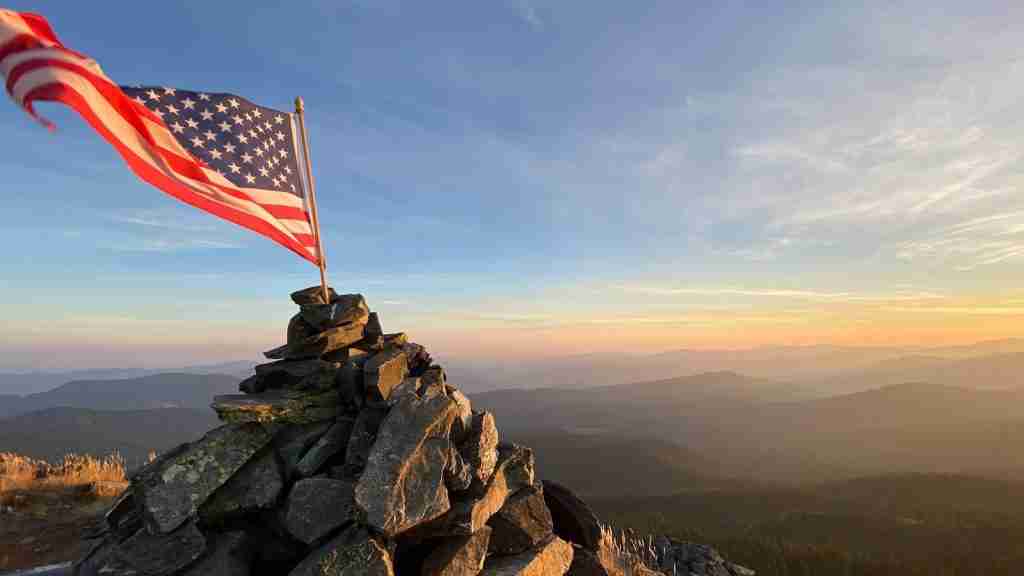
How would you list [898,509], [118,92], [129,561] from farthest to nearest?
[898,509] < [118,92] < [129,561]

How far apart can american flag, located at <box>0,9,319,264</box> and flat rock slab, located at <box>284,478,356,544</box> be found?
15.8 ft

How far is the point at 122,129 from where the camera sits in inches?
351

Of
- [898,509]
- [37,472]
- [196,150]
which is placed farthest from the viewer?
[898,509]

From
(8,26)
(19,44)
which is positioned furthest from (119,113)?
(8,26)

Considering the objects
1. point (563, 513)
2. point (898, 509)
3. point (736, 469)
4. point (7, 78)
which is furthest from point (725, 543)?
point (736, 469)

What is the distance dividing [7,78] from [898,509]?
90216mm

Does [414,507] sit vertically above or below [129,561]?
A: above

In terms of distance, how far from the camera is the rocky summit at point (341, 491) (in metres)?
A: 7.56

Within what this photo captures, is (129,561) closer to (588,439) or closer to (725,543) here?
(725,543)

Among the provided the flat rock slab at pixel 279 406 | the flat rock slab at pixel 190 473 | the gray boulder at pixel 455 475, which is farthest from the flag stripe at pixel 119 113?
the gray boulder at pixel 455 475

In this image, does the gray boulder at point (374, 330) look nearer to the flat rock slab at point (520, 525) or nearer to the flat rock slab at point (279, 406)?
the flat rock slab at point (279, 406)

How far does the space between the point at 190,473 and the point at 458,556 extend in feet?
15.7

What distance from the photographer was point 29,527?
14078 mm

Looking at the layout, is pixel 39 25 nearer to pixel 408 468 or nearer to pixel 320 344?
pixel 320 344
